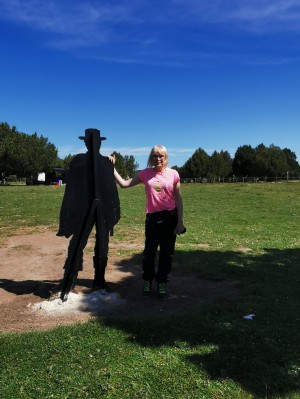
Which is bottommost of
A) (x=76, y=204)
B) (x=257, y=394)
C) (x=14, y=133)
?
(x=257, y=394)

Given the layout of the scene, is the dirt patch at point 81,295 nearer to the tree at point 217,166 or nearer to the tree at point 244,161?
the tree at point 244,161

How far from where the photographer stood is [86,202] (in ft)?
19.3

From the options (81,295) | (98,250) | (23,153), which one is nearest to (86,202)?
(98,250)

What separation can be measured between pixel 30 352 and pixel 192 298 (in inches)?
101

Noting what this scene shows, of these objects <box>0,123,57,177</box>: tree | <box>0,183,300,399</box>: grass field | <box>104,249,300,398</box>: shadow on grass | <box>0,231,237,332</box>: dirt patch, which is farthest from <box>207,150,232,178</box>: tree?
<box>0,183,300,399</box>: grass field

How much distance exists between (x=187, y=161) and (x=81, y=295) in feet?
306

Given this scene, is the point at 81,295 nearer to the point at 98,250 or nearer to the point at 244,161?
the point at 98,250

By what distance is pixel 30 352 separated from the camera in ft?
13.8

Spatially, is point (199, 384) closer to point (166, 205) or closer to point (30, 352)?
point (30, 352)

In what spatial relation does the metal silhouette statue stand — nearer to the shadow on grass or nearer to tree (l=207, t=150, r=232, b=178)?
the shadow on grass

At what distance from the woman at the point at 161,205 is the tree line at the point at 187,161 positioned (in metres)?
56.4

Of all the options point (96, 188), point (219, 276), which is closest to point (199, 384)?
point (96, 188)

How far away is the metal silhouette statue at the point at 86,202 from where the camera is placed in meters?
5.77

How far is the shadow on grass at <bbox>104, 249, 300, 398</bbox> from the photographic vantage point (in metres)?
3.87
